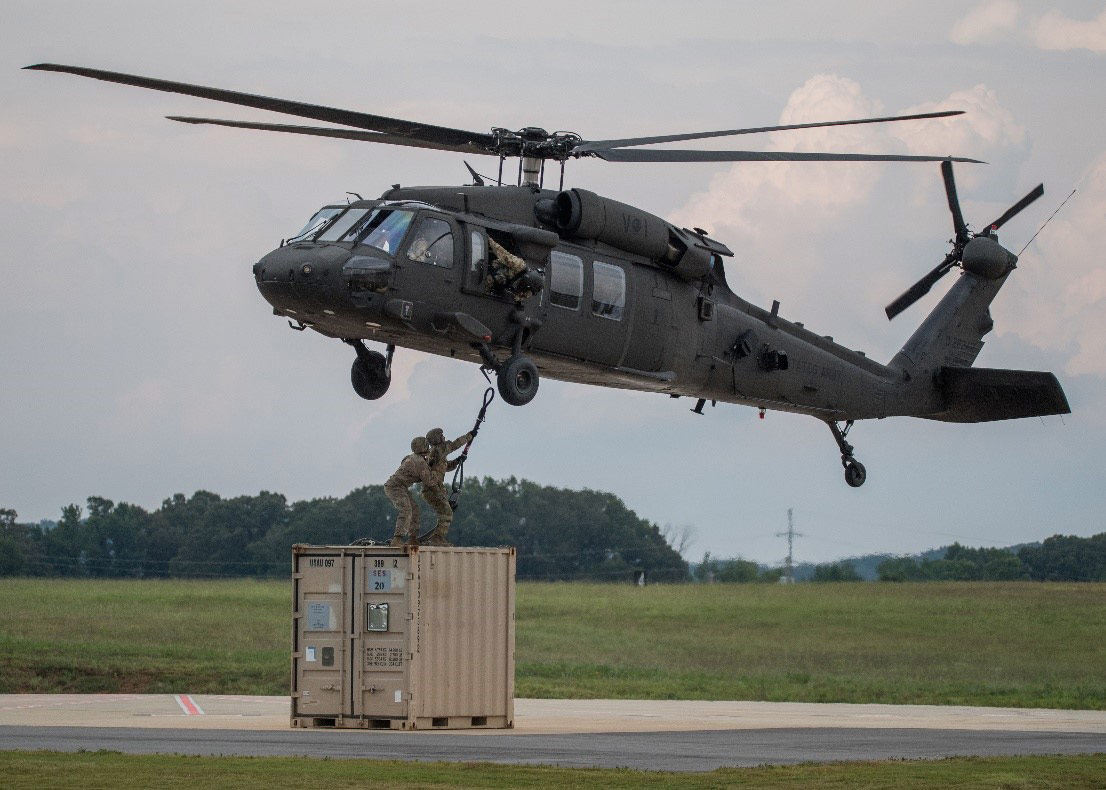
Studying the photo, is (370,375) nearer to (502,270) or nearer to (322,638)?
(502,270)

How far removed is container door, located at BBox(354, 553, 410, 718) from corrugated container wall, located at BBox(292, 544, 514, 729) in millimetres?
13

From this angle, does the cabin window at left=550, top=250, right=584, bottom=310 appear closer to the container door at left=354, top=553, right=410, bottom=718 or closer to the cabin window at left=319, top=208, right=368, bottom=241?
the cabin window at left=319, top=208, right=368, bottom=241

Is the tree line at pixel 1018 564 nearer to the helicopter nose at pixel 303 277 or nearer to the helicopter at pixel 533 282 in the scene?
the helicopter at pixel 533 282

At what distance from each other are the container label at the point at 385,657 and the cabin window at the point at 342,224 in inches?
215

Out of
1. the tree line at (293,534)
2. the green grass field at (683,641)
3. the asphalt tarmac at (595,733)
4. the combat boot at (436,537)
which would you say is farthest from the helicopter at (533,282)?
the tree line at (293,534)

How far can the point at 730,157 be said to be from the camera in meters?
22.7

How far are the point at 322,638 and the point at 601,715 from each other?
225 inches

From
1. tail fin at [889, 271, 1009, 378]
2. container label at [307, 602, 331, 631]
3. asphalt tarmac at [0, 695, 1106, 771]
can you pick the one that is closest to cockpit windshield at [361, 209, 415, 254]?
container label at [307, 602, 331, 631]

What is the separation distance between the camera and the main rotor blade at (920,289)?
3070cm

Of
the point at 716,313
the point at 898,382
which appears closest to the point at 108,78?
the point at 716,313

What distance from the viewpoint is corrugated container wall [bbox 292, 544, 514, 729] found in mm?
22281

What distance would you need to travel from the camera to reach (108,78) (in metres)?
19.5

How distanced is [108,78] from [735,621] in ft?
124

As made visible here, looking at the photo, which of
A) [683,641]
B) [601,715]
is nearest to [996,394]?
[601,715]
